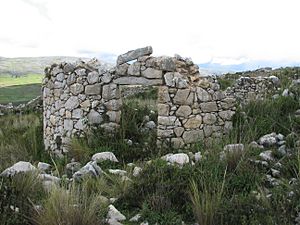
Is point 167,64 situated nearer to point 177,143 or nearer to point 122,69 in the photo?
point 122,69

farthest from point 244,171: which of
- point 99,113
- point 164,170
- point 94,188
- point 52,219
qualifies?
point 99,113

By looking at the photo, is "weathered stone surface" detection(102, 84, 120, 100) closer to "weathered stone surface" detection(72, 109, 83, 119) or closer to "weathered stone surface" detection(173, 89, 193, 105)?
"weathered stone surface" detection(72, 109, 83, 119)

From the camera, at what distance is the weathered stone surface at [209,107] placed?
26.8 ft

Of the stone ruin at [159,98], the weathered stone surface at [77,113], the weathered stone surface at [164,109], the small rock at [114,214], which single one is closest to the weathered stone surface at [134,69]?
the stone ruin at [159,98]

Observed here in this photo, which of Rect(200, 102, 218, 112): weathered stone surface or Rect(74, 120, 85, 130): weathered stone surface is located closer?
Rect(200, 102, 218, 112): weathered stone surface

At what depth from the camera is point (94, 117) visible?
28.3 ft

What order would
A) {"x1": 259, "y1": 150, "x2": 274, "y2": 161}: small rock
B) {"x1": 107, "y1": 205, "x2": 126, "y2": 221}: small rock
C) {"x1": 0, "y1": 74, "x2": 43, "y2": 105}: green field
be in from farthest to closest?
{"x1": 0, "y1": 74, "x2": 43, "y2": 105}: green field
{"x1": 259, "y1": 150, "x2": 274, "y2": 161}: small rock
{"x1": 107, "y1": 205, "x2": 126, "y2": 221}: small rock

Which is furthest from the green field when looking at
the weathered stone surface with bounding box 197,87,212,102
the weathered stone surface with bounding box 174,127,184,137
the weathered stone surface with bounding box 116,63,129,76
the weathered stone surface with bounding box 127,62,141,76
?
the weathered stone surface with bounding box 197,87,212,102

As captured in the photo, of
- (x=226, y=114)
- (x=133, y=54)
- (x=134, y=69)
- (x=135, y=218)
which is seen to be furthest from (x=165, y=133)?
(x=135, y=218)

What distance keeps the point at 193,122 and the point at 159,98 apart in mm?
868

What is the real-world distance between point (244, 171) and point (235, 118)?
12.1 ft

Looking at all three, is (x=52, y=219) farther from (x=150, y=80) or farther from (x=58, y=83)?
(x=58, y=83)

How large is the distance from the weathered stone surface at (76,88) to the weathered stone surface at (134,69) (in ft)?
3.90

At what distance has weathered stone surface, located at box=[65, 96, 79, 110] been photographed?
890 cm
